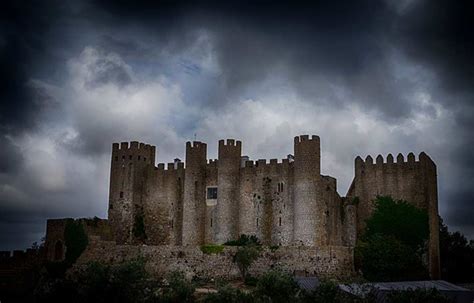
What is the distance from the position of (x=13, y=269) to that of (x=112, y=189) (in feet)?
41.3

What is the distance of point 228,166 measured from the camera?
Answer: 2430 inches

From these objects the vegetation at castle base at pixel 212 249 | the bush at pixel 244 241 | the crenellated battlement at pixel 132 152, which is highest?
the crenellated battlement at pixel 132 152

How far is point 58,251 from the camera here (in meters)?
59.6

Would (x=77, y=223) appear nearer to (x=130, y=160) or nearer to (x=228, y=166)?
(x=130, y=160)

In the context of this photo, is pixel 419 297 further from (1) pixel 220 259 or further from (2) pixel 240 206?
(2) pixel 240 206

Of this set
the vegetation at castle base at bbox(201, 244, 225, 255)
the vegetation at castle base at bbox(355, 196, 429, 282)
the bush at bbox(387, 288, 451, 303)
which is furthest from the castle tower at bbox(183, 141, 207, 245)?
the bush at bbox(387, 288, 451, 303)

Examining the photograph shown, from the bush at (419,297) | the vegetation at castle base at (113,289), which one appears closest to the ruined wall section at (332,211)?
the bush at (419,297)

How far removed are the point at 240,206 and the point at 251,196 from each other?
1.29 metres

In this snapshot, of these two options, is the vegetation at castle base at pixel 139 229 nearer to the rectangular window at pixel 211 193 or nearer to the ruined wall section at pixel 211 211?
the ruined wall section at pixel 211 211

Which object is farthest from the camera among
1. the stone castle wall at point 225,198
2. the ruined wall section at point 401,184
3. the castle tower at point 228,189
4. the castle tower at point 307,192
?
the castle tower at point 228,189

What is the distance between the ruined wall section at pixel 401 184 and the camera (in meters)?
57.9

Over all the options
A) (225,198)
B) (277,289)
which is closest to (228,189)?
(225,198)

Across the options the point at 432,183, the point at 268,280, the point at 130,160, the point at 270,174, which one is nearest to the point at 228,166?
the point at 270,174

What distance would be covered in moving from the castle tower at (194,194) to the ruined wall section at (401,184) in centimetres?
A: 1352
